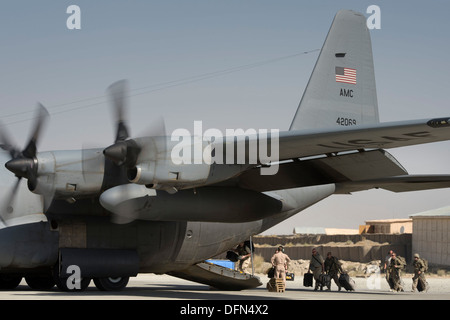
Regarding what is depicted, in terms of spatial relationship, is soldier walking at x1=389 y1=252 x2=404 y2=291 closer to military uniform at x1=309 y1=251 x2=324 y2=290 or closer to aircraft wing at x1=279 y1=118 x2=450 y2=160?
military uniform at x1=309 y1=251 x2=324 y2=290

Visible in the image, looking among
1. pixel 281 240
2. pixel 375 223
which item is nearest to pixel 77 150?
pixel 281 240

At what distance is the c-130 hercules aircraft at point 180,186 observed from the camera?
51.6 feet

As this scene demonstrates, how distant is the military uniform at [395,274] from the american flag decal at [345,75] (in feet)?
21.5

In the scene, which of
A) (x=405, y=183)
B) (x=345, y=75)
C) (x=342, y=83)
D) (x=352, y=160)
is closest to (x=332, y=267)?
(x=405, y=183)

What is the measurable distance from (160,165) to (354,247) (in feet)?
127

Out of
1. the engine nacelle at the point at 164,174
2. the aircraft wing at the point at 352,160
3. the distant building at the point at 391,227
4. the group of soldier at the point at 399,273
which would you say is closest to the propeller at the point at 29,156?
the engine nacelle at the point at 164,174

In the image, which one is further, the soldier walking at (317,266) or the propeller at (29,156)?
the soldier walking at (317,266)

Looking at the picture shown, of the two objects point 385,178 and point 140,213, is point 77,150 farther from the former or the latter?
point 385,178

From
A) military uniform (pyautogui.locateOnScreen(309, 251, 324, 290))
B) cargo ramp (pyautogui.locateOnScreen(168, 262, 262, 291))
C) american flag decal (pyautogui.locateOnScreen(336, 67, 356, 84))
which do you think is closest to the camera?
cargo ramp (pyautogui.locateOnScreen(168, 262, 262, 291))

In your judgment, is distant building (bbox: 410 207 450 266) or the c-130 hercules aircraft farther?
distant building (bbox: 410 207 450 266)

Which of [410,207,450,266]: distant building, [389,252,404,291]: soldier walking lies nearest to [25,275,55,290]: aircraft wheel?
[389,252,404,291]: soldier walking

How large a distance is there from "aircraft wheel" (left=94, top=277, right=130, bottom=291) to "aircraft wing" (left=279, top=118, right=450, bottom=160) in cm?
674

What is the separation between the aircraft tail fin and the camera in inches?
867

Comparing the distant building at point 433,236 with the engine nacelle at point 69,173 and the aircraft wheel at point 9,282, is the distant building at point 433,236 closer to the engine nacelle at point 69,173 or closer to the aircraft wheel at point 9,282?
the aircraft wheel at point 9,282
